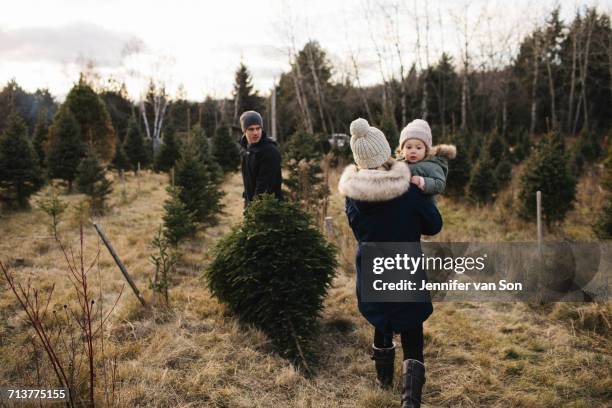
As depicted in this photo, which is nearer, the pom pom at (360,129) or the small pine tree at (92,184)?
the pom pom at (360,129)

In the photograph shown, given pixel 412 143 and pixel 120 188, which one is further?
pixel 120 188

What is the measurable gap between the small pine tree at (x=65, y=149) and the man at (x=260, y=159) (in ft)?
30.0

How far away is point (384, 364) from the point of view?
2.94 metres

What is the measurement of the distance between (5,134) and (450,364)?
375 inches

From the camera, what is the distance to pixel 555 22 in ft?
91.5

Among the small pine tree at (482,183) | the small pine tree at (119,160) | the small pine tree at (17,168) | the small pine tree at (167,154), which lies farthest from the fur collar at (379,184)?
the small pine tree at (119,160)

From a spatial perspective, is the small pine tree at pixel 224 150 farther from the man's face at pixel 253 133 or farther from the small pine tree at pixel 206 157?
the man's face at pixel 253 133

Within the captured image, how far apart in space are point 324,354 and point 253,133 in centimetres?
215

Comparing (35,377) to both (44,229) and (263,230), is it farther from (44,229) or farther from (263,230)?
(44,229)

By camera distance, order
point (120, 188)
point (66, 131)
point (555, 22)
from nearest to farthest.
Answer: point (66, 131), point (120, 188), point (555, 22)

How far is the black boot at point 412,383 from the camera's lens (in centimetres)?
248

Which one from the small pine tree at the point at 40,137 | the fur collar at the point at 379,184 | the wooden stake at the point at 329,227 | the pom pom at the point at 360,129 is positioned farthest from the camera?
the small pine tree at the point at 40,137

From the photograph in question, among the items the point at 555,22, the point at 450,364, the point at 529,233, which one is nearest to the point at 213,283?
the point at 450,364

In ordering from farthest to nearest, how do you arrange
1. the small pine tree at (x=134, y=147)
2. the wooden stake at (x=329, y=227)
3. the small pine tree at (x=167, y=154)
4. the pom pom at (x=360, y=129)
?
the small pine tree at (x=134, y=147), the small pine tree at (x=167, y=154), the wooden stake at (x=329, y=227), the pom pom at (x=360, y=129)
